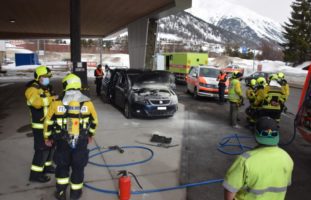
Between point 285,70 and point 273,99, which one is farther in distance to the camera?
point 285,70

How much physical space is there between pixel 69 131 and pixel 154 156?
3.08 meters

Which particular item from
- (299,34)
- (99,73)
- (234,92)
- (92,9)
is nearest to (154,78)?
(234,92)

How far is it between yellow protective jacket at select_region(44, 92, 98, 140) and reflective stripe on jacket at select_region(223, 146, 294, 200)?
261 cm

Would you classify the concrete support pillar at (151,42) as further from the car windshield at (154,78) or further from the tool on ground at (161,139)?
the tool on ground at (161,139)

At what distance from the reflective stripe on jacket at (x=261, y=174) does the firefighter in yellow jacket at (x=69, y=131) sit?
2582 millimetres

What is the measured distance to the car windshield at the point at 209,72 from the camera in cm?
1769

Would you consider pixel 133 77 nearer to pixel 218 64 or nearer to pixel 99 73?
pixel 99 73

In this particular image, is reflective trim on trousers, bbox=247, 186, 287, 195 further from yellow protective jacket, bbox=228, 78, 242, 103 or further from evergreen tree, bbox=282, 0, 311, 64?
evergreen tree, bbox=282, 0, 311, 64

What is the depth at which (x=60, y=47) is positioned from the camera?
309ft

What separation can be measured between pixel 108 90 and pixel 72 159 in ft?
33.2

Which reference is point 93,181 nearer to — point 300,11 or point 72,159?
point 72,159

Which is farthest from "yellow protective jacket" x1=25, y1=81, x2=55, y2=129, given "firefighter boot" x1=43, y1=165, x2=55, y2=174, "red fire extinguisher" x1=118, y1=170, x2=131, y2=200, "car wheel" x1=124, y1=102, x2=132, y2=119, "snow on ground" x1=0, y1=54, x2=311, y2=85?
"snow on ground" x1=0, y1=54, x2=311, y2=85

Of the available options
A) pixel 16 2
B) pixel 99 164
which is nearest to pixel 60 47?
pixel 16 2

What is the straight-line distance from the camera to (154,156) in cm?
727
